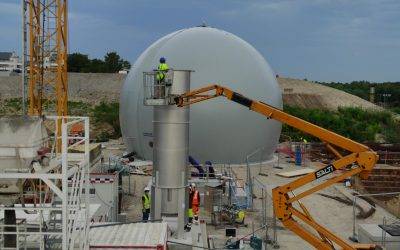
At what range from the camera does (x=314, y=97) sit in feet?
250

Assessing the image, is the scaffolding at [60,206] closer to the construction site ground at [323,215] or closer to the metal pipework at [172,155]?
the metal pipework at [172,155]

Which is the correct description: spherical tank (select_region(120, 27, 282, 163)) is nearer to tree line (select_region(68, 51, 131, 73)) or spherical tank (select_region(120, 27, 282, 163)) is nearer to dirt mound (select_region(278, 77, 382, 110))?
dirt mound (select_region(278, 77, 382, 110))

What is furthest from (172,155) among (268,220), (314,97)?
(314,97)

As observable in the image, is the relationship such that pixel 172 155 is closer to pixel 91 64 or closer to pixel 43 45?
pixel 43 45

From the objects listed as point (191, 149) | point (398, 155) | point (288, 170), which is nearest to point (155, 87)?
point (191, 149)

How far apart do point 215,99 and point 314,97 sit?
173ft

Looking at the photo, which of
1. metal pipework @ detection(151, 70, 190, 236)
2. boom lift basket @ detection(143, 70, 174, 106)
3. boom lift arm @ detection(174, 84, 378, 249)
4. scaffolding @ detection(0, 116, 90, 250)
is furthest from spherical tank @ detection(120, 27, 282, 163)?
scaffolding @ detection(0, 116, 90, 250)

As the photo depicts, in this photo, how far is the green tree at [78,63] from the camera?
9569 cm

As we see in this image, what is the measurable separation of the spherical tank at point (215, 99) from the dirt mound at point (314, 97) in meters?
43.9

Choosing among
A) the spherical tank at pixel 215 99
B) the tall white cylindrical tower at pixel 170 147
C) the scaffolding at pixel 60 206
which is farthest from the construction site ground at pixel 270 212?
the scaffolding at pixel 60 206

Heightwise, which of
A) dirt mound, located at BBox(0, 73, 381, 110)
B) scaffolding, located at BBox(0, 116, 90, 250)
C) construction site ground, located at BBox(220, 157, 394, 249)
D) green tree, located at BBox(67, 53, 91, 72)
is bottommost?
construction site ground, located at BBox(220, 157, 394, 249)

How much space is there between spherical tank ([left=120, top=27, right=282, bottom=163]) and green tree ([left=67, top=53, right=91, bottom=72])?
226 ft

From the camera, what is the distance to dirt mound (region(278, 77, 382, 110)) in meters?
73.5

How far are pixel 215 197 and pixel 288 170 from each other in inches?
412
